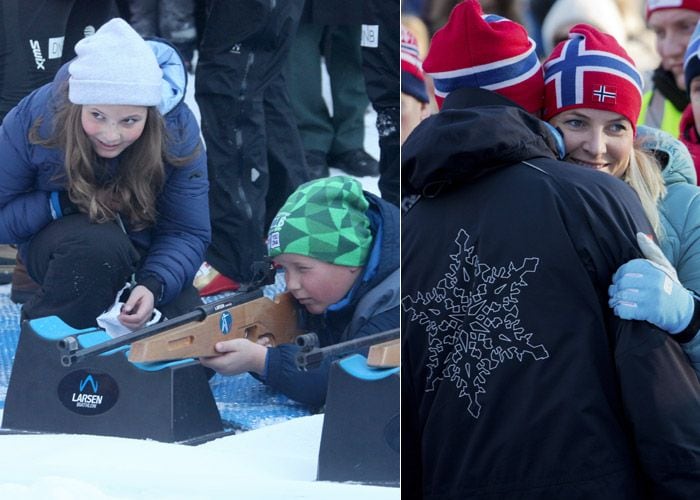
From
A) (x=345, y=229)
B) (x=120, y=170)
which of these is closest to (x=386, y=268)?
(x=345, y=229)

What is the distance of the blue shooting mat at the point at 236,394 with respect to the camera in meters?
2.14

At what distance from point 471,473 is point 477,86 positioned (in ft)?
2.46

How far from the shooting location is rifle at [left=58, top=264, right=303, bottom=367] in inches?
83.6

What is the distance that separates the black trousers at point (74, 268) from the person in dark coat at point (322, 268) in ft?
0.68

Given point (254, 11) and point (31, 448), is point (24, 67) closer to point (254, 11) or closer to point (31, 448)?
point (254, 11)

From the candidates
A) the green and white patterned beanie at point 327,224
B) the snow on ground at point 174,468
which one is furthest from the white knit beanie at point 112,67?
the snow on ground at point 174,468

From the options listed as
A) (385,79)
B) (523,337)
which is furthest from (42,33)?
(523,337)

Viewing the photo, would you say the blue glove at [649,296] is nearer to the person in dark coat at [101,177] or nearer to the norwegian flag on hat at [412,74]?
the person in dark coat at [101,177]

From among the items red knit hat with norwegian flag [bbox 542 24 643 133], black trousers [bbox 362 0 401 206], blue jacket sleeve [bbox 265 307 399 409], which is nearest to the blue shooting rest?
blue jacket sleeve [bbox 265 307 399 409]

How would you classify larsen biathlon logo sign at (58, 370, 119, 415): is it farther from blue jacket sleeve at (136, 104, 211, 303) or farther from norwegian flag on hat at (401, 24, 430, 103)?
norwegian flag on hat at (401, 24, 430, 103)

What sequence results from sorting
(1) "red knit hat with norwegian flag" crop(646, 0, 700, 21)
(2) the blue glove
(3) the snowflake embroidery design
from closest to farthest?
(2) the blue glove < (3) the snowflake embroidery design < (1) "red knit hat with norwegian flag" crop(646, 0, 700, 21)

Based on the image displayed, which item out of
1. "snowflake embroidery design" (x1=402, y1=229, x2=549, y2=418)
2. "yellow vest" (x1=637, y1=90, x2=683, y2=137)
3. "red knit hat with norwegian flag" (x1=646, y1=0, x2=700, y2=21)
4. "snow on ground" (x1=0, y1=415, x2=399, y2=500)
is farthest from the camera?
"yellow vest" (x1=637, y1=90, x2=683, y2=137)

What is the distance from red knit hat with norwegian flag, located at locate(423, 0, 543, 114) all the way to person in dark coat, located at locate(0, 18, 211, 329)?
52 cm

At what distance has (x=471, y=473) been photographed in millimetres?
1905
